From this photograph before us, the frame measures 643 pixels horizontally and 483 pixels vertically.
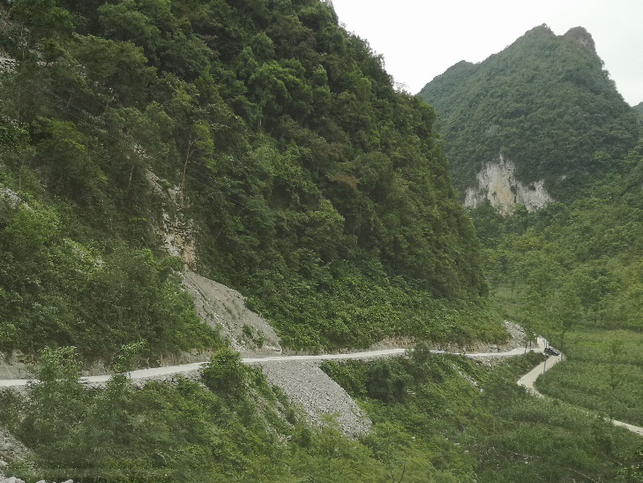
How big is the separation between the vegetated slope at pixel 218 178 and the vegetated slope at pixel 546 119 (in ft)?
231

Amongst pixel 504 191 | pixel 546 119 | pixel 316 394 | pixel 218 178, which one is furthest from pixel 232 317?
pixel 546 119

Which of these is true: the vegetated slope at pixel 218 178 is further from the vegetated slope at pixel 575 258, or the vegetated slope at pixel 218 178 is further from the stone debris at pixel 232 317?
the vegetated slope at pixel 575 258

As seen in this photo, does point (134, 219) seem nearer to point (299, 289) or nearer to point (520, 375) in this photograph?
point (299, 289)

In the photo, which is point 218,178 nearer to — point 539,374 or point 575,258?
point 539,374

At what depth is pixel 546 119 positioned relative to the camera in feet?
380

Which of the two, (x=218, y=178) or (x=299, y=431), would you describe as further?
(x=218, y=178)

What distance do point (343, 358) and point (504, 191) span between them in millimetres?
99493

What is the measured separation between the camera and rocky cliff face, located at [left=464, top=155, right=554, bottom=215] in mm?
107750

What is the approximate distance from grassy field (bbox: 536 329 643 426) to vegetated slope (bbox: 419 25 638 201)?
217 ft

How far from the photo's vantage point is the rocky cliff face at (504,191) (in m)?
108

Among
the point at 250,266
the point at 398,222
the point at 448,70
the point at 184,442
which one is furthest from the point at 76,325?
the point at 448,70

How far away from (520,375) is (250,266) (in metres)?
21.4

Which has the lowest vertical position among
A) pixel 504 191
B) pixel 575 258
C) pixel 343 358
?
pixel 343 358

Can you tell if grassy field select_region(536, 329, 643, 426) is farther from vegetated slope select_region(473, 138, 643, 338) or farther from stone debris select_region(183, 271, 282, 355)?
stone debris select_region(183, 271, 282, 355)
